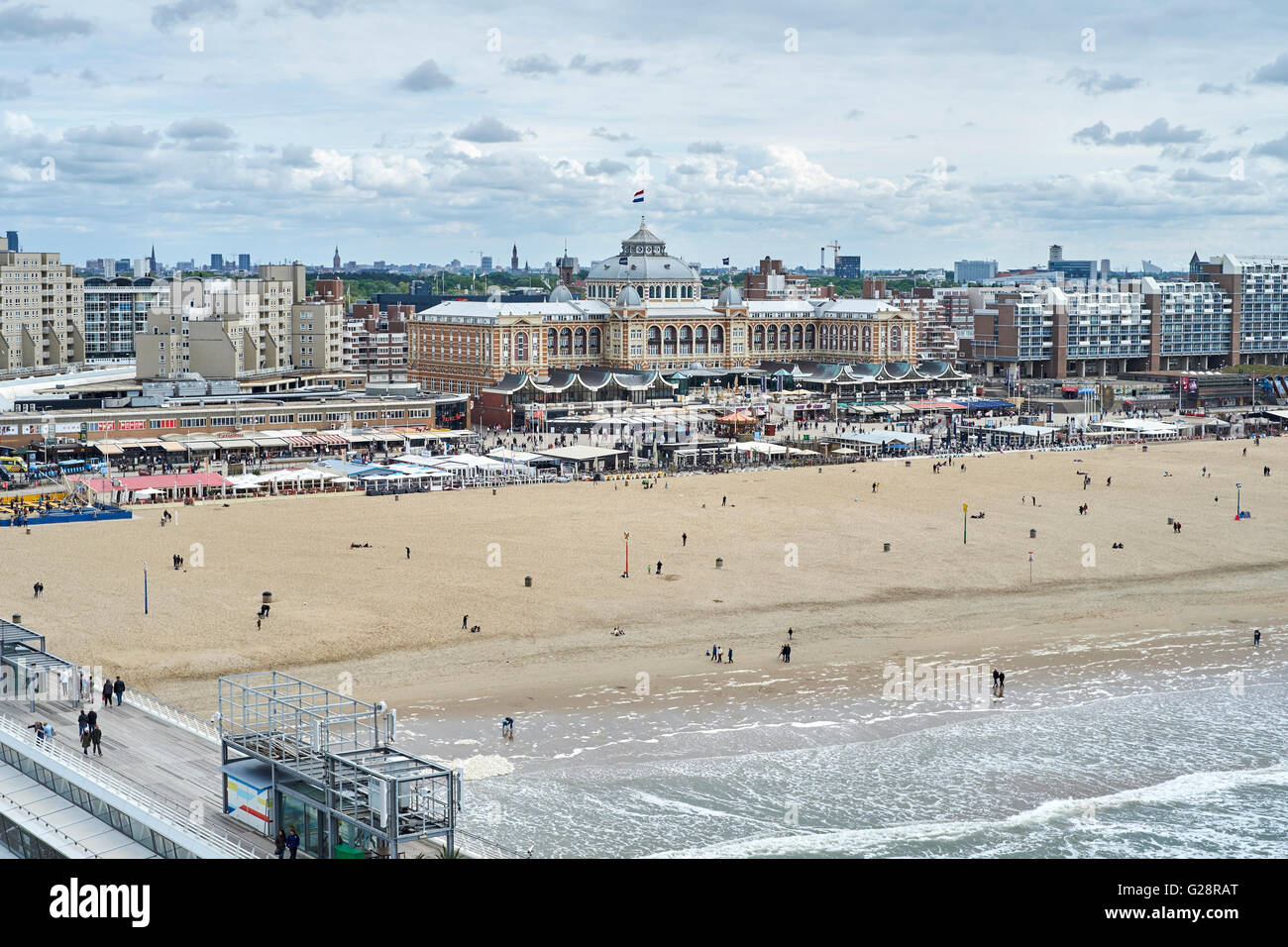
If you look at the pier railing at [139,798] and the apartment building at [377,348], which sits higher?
the apartment building at [377,348]

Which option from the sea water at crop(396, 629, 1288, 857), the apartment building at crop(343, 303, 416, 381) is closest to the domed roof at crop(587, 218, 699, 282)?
the apartment building at crop(343, 303, 416, 381)

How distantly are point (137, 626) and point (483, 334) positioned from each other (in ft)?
233

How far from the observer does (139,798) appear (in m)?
18.4

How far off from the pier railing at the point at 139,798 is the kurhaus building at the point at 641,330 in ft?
280

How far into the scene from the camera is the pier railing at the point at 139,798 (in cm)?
1742

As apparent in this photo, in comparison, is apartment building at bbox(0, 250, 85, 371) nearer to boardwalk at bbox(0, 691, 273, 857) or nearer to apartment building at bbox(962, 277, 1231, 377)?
apartment building at bbox(962, 277, 1231, 377)

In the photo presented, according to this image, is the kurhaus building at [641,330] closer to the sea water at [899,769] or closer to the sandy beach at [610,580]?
the sandy beach at [610,580]

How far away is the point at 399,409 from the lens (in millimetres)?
83062

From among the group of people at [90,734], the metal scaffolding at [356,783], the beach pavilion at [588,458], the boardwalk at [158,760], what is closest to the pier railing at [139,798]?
the boardwalk at [158,760]

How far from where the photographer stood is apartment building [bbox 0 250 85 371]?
335 ft

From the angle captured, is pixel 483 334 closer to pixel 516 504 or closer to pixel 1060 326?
pixel 516 504

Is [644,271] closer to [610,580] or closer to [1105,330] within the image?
[1105,330]
